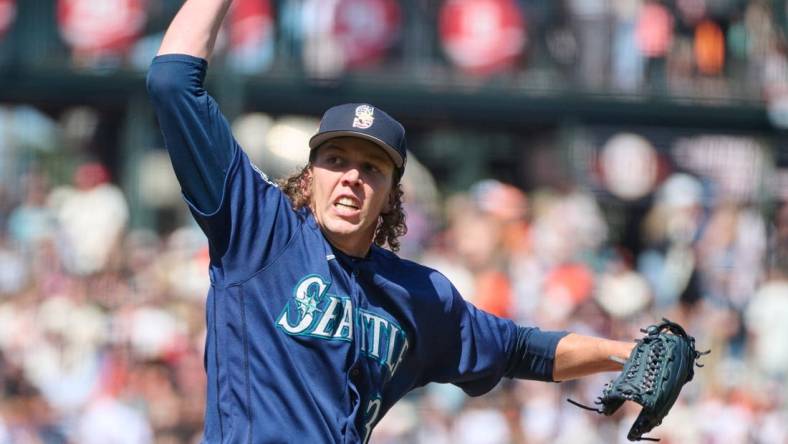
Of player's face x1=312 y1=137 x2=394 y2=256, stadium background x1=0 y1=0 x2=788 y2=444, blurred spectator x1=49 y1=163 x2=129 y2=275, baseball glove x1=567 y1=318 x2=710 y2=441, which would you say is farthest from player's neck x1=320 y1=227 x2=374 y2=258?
blurred spectator x1=49 y1=163 x2=129 y2=275

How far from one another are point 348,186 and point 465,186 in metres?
7.89

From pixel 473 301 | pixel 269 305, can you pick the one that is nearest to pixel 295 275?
pixel 269 305

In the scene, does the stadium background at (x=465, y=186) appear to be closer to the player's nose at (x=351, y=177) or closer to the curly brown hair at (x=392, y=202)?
the curly brown hair at (x=392, y=202)

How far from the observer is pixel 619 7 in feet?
38.3

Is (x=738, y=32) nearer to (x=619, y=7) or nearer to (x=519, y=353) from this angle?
(x=619, y=7)

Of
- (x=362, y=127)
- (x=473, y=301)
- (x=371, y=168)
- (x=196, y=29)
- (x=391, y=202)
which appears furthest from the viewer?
(x=473, y=301)

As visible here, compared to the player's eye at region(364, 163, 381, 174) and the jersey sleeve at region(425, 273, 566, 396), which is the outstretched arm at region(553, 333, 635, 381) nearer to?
the jersey sleeve at region(425, 273, 566, 396)

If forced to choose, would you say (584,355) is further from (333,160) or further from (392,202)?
(333,160)

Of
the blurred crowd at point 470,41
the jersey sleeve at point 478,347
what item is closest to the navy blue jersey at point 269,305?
the jersey sleeve at point 478,347

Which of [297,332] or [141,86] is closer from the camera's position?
[297,332]

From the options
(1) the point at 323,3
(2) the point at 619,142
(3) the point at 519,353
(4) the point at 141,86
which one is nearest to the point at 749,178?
(2) the point at 619,142

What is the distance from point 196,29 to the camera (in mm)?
3449

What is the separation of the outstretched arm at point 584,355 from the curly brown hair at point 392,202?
60 cm

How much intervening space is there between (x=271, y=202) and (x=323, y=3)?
7874 mm
